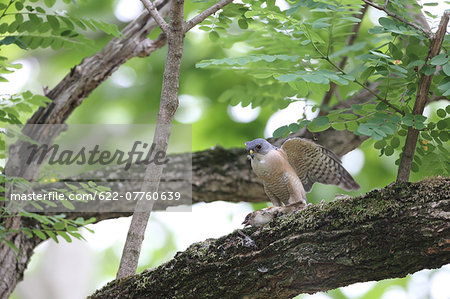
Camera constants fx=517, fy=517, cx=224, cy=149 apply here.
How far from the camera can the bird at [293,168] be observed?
3.48 m

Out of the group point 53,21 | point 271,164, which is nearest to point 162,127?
point 271,164

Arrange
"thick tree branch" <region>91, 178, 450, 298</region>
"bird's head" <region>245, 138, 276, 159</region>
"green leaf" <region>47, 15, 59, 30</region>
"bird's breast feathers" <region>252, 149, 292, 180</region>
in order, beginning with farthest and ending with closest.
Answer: "green leaf" <region>47, 15, 59, 30</region>
"bird's head" <region>245, 138, 276, 159</region>
"bird's breast feathers" <region>252, 149, 292, 180</region>
"thick tree branch" <region>91, 178, 450, 298</region>

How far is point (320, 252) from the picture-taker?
263 centimetres

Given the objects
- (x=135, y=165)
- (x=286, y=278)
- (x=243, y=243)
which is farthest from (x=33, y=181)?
(x=286, y=278)

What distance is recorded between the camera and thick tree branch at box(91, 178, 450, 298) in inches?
97.9

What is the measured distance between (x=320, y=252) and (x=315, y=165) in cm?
122

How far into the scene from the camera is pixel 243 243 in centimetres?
286

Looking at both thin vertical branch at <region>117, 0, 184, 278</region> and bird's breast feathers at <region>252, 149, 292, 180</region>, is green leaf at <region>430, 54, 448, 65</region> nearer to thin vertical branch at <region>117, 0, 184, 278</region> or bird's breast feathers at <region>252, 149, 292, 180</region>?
bird's breast feathers at <region>252, 149, 292, 180</region>

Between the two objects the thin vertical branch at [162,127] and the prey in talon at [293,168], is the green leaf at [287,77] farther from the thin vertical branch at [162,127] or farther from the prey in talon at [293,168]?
the prey in talon at [293,168]

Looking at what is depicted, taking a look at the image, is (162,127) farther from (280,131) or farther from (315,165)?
(315,165)

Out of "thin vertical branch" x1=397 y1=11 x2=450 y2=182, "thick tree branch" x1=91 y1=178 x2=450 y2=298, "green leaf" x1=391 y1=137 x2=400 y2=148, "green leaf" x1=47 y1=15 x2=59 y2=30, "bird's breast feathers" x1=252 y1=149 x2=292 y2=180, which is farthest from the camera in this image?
"green leaf" x1=47 y1=15 x2=59 y2=30

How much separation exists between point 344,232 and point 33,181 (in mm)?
2865

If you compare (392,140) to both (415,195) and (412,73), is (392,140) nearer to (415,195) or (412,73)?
(412,73)

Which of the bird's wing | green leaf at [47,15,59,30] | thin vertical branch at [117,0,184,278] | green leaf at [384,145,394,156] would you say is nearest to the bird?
the bird's wing
